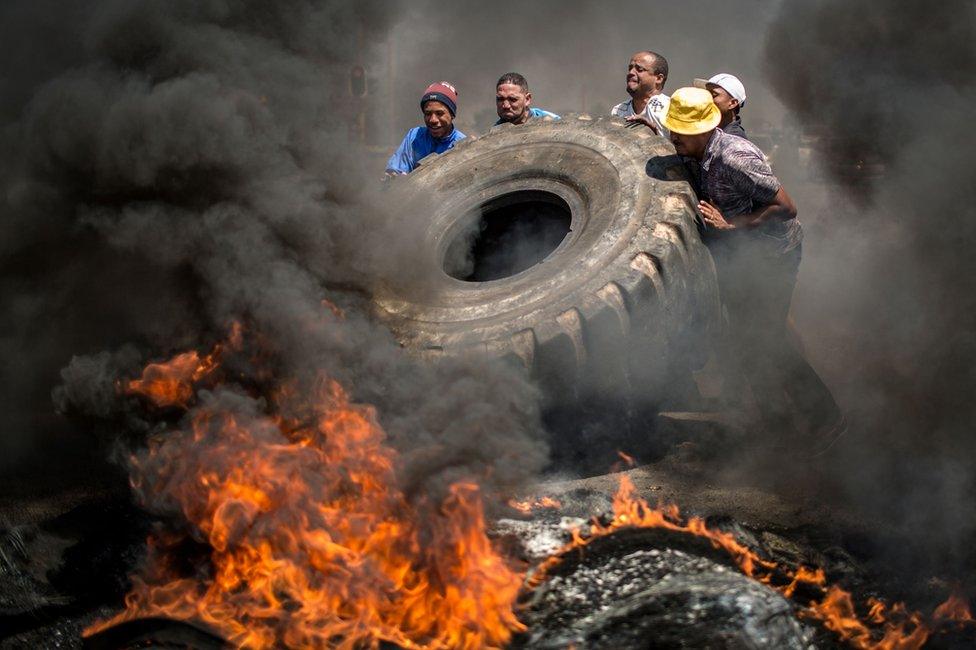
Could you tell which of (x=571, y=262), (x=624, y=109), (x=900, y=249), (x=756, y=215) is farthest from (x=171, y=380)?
(x=900, y=249)

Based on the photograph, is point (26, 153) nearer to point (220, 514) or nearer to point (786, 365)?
point (220, 514)

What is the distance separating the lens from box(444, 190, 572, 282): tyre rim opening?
6.24 metres

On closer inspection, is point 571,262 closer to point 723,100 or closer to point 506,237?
point 506,237

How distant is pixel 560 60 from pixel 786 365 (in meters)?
18.6

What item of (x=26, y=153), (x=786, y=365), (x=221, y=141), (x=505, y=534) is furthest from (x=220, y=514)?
(x=786, y=365)

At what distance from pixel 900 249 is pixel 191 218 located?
20.8ft


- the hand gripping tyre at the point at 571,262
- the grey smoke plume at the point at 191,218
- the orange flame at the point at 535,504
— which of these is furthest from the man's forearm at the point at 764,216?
the orange flame at the point at 535,504

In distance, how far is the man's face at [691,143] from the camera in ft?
17.2

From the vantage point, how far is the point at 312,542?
3.58 meters

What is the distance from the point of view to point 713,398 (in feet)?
19.4

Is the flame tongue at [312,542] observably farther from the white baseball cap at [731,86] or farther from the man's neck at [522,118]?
the man's neck at [522,118]

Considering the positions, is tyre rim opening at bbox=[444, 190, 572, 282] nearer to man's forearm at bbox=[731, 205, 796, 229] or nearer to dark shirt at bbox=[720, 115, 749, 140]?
dark shirt at bbox=[720, 115, 749, 140]

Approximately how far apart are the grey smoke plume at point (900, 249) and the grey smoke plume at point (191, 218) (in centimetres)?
226

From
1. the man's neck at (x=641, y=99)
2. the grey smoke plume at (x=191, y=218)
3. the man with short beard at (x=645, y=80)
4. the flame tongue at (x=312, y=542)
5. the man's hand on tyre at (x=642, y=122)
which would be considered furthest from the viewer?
the man's neck at (x=641, y=99)
